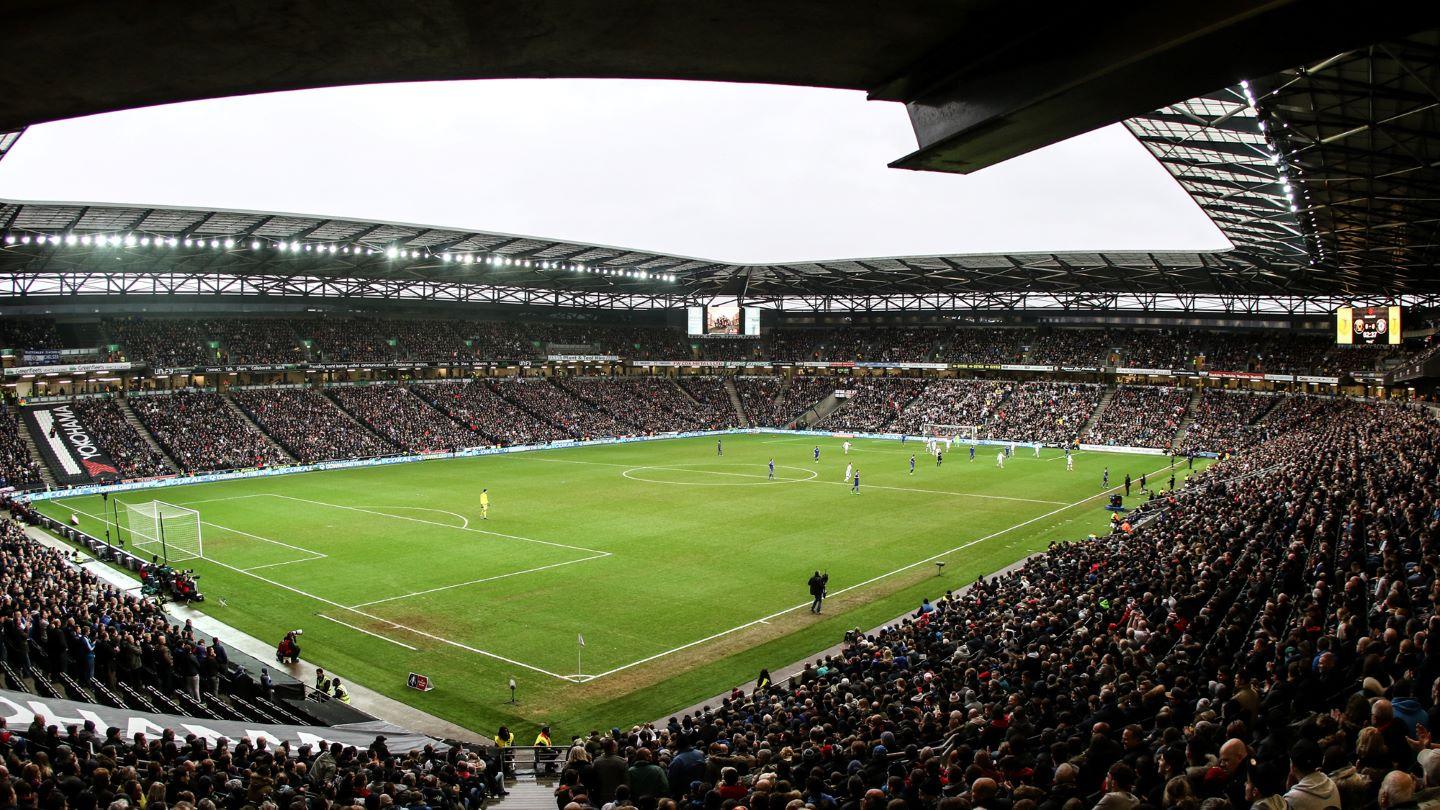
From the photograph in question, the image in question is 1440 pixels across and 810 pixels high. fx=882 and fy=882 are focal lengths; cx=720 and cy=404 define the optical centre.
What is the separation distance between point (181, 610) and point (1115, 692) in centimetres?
2524

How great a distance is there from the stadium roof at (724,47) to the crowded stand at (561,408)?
70158mm

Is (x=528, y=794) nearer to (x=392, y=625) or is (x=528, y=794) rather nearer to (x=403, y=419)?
(x=392, y=625)

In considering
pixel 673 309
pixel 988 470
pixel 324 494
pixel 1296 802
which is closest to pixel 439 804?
pixel 1296 802

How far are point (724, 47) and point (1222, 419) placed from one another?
74.2 metres

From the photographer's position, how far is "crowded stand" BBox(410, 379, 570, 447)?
230 ft

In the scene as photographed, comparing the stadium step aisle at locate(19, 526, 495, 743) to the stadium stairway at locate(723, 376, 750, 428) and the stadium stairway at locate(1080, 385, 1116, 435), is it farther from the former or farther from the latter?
the stadium stairway at locate(723, 376, 750, 428)

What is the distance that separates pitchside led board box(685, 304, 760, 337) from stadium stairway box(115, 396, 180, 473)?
41.8 metres

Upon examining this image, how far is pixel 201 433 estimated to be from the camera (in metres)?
Answer: 56.5

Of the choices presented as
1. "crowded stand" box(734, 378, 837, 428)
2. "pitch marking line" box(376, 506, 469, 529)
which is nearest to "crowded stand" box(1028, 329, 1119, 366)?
"crowded stand" box(734, 378, 837, 428)

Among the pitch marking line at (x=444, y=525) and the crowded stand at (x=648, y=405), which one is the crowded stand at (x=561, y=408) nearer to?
the crowded stand at (x=648, y=405)

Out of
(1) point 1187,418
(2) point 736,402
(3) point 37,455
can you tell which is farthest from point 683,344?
(3) point 37,455

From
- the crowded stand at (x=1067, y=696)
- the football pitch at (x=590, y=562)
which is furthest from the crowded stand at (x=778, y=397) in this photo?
the crowded stand at (x=1067, y=696)

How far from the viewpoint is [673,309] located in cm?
9675

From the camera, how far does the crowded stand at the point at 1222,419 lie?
62219mm
